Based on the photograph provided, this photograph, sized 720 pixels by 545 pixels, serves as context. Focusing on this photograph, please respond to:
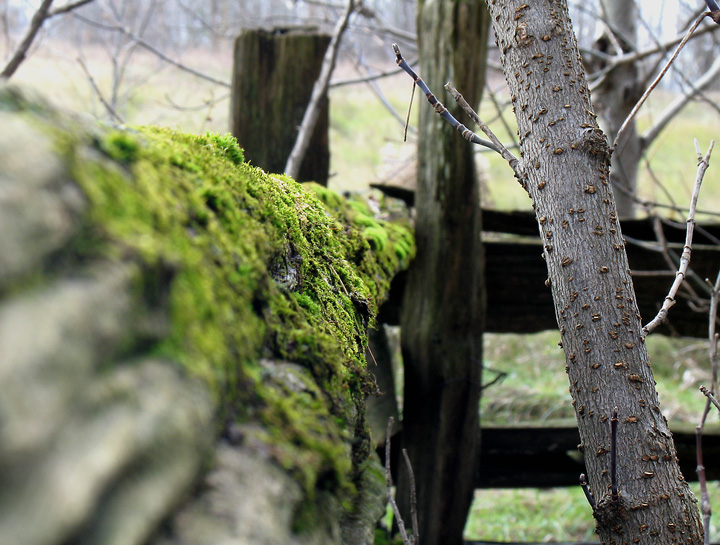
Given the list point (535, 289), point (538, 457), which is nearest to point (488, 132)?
point (535, 289)

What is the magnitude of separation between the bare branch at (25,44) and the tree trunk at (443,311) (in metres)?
1.70

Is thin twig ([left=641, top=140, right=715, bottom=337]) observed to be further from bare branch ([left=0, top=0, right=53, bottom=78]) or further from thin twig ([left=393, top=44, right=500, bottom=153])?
bare branch ([left=0, top=0, right=53, bottom=78])

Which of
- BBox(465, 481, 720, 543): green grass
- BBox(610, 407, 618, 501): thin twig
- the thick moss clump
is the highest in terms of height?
the thick moss clump

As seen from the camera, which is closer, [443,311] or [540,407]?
[443,311]

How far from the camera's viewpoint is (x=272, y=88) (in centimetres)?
287

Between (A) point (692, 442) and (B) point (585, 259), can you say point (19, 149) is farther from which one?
(A) point (692, 442)

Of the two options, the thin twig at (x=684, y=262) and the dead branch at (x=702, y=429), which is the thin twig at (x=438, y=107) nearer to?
the thin twig at (x=684, y=262)

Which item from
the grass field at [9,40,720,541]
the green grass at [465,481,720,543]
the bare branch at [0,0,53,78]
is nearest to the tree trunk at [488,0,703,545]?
the grass field at [9,40,720,541]

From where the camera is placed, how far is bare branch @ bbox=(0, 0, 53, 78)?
7.64 feet

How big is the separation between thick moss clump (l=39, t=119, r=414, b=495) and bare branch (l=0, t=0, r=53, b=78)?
1.90 metres

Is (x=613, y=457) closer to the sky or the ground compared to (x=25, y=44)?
closer to the ground

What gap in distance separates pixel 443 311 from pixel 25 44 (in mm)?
2249

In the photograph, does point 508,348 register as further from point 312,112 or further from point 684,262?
point 684,262

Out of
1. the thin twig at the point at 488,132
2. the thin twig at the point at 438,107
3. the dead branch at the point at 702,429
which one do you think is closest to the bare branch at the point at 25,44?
the thin twig at the point at 438,107
